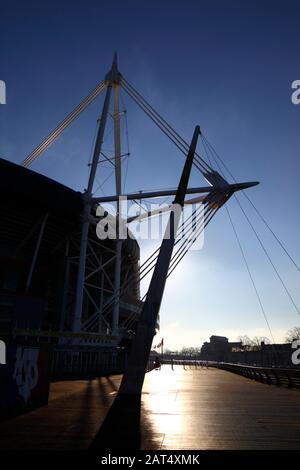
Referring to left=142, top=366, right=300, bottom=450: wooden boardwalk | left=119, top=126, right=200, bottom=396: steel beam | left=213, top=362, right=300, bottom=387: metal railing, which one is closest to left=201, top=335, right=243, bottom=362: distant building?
left=213, top=362, right=300, bottom=387: metal railing

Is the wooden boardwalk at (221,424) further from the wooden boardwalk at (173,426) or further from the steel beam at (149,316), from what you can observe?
the steel beam at (149,316)

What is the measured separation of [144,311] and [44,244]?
1149 inches

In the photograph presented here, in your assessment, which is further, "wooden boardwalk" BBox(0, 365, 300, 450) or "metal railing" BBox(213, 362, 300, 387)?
"metal railing" BBox(213, 362, 300, 387)

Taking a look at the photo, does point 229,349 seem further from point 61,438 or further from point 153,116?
point 61,438

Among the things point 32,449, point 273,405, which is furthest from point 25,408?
point 273,405

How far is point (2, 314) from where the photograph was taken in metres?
37.9

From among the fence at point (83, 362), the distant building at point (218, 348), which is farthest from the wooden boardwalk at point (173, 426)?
the distant building at point (218, 348)

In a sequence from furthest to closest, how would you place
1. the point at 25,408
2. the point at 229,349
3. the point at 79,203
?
the point at 229,349
the point at 79,203
the point at 25,408

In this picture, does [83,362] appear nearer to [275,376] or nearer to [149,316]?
[275,376]

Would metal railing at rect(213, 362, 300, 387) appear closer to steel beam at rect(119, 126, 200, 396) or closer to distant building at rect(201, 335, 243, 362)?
steel beam at rect(119, 126, 200, 396)

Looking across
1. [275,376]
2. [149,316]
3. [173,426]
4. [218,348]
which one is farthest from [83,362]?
[218,348]

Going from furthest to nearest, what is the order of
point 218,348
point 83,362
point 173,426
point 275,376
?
point 218,348, point 83,362, point 275,376, point 173,426

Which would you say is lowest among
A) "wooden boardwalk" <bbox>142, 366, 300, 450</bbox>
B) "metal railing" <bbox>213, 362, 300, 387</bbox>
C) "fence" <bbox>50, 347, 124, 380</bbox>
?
"wooden boardwalk" <bbox>142, 366, 300, 450</bbox>
